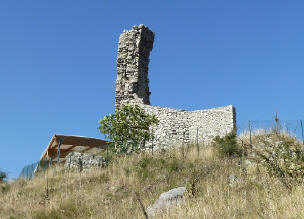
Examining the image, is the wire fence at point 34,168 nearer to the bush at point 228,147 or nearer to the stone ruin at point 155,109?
the stone ruin at point 155,109

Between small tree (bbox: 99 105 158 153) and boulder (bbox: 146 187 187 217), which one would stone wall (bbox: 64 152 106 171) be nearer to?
small tree (bbox: 99 105 158 153)

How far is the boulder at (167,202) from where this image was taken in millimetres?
7231

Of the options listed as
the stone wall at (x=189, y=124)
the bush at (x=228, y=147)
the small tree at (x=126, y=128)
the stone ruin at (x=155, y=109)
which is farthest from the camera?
the stone ruin at (x=155, y=109)

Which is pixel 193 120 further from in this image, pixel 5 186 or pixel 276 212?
pixel 276 212

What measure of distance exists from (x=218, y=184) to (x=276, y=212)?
3162mm

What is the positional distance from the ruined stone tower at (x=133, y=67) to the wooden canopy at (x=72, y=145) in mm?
3913

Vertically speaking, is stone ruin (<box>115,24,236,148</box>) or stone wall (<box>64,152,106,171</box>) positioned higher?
stone ruin (<box>115,24,236,148</box>)

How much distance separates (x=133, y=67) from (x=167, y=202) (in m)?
19.0

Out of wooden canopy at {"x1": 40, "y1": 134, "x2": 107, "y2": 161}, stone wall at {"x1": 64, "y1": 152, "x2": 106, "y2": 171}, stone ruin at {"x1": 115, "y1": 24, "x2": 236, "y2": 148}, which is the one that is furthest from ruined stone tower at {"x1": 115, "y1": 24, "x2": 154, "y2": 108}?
stone wall at {"x1": 64, "y1": 152, "x2": 106, "y2": 171}

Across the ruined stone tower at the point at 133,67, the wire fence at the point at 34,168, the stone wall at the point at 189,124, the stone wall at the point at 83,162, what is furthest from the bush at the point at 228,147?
the ruined stone tower at the point at 133,67

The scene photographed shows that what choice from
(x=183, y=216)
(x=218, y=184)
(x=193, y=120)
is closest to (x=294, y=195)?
(x=183, y=216)

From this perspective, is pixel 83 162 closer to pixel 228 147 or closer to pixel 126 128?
pixel 126 128

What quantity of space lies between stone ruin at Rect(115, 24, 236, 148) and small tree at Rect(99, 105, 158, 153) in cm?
184

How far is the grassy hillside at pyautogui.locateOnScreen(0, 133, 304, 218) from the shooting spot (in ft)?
20.6
